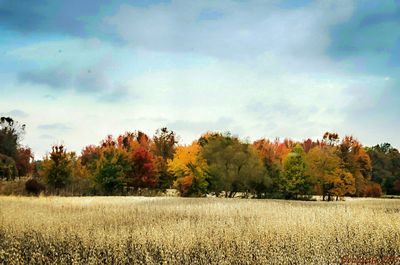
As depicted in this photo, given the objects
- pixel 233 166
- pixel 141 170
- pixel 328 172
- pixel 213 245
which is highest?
pixel 233 166

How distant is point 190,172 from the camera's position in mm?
59906

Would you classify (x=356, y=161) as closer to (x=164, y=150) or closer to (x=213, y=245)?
(x=164, y=150)

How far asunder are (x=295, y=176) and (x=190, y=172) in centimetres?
1452

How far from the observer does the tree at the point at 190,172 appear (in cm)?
5966

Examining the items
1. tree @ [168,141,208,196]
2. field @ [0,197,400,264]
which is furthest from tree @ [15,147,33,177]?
field @ [0,197,400,264]

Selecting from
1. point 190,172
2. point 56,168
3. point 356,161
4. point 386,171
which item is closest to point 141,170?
point 190,172

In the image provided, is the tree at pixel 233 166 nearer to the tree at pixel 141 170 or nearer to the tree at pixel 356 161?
the tree at pixel 141 170

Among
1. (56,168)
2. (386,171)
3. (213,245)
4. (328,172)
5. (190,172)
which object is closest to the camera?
(213,245)

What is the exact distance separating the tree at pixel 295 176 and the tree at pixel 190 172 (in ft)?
36.9

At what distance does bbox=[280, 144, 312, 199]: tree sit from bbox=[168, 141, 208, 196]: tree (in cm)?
1125

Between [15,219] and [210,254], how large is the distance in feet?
36.4

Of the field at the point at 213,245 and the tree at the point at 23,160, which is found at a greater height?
the tree at the point at 23,160

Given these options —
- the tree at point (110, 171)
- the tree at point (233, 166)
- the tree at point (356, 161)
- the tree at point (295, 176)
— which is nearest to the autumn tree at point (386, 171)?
the tree at point (356, 161)

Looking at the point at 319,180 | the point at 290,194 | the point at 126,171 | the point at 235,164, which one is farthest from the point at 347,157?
the point at 126,171
